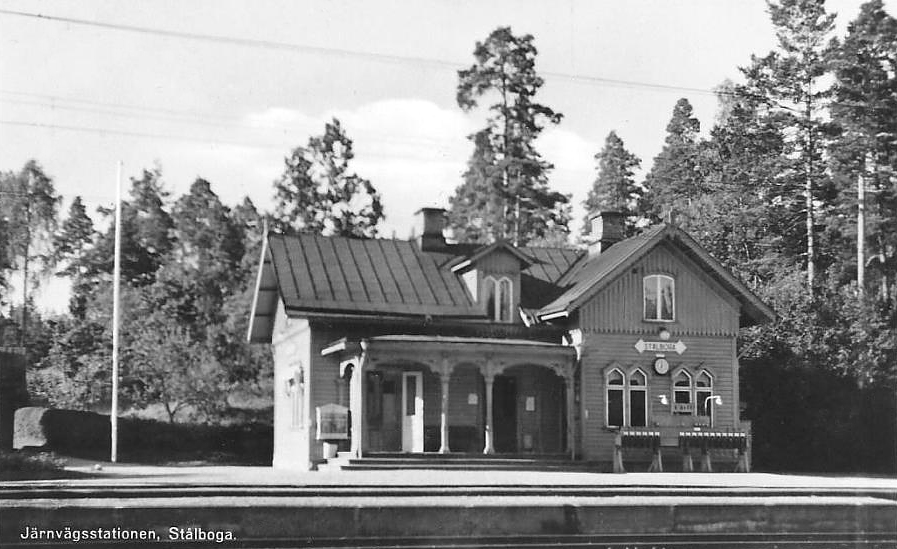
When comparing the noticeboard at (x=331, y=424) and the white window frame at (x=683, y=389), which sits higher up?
the white window frame at (x=683, y=389)

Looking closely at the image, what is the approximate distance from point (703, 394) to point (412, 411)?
8.54 metres

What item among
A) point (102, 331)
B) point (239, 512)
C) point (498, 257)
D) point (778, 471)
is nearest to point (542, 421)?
point (498, 257)

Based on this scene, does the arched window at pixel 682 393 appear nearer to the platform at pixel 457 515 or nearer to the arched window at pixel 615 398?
the arched window at pixel 615 398

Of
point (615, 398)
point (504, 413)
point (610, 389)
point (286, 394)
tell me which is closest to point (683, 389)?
point (615, 398)

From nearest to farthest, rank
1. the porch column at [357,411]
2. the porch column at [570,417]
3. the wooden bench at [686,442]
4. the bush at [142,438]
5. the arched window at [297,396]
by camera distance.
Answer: the porch column at [357,411] < the wooden bench at [686,442] < the porch column at [570,417] < the arched window at [297,396] < the bush at [142,438]

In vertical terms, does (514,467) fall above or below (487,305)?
below

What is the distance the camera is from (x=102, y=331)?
172 ft

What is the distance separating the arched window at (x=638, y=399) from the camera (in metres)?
32.3

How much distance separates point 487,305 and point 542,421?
3725mm

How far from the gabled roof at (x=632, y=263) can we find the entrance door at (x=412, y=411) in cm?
423

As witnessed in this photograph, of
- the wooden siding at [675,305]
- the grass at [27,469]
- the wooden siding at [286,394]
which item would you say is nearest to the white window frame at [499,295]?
the wooden siding at [675,305]

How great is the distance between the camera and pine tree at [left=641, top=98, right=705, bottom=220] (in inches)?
2500

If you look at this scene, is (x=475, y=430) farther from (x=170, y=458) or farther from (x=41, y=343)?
(x=41, y=343)

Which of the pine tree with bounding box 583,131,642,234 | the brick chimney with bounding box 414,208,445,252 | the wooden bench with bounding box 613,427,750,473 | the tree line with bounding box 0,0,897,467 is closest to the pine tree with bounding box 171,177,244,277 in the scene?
the tree line with bounding box 0,0,897,467
